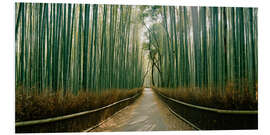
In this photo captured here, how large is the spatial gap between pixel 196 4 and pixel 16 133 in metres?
3.21

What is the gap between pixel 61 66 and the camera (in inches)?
103

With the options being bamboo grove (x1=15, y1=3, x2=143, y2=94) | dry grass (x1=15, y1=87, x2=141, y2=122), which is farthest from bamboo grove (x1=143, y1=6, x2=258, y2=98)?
dry grass (x1=15, y1=87, x2=141, y2=122)

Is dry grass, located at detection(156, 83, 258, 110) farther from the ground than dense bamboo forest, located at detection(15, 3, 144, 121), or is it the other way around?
dense bamboo forest, located at detection(15, 3, 144, 121)

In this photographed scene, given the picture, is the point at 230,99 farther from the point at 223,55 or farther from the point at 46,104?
the point at 46,104

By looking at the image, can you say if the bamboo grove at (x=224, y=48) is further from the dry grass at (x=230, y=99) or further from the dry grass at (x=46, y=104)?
the dry grass at (x=46, y=104)

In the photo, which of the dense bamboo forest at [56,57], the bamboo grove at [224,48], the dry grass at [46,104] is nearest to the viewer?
the dry grass at [46,104]

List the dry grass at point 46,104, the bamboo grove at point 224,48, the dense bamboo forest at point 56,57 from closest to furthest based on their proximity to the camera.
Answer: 1. the dry grass at point 46,104
2. the dense bamboo forest at point 56,57
3. the bamboo grove at point 224,48

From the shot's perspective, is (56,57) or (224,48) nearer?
(56,57)

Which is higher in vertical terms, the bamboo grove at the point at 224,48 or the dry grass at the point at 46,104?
the bamboo grove at the point at 224,48

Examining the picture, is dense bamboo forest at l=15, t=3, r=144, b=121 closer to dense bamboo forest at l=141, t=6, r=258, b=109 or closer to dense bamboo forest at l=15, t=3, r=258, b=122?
dense bamboo forest at l=15, t=3, r=258, b=122

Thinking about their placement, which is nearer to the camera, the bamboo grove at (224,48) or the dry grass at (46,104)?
the dry grass at (46,104)

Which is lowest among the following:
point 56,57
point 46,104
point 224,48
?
point 46,104

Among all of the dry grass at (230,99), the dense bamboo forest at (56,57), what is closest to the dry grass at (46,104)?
the dense bamboo forest at (56,57)

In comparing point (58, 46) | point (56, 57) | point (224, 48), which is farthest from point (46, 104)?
point (224, 48)
